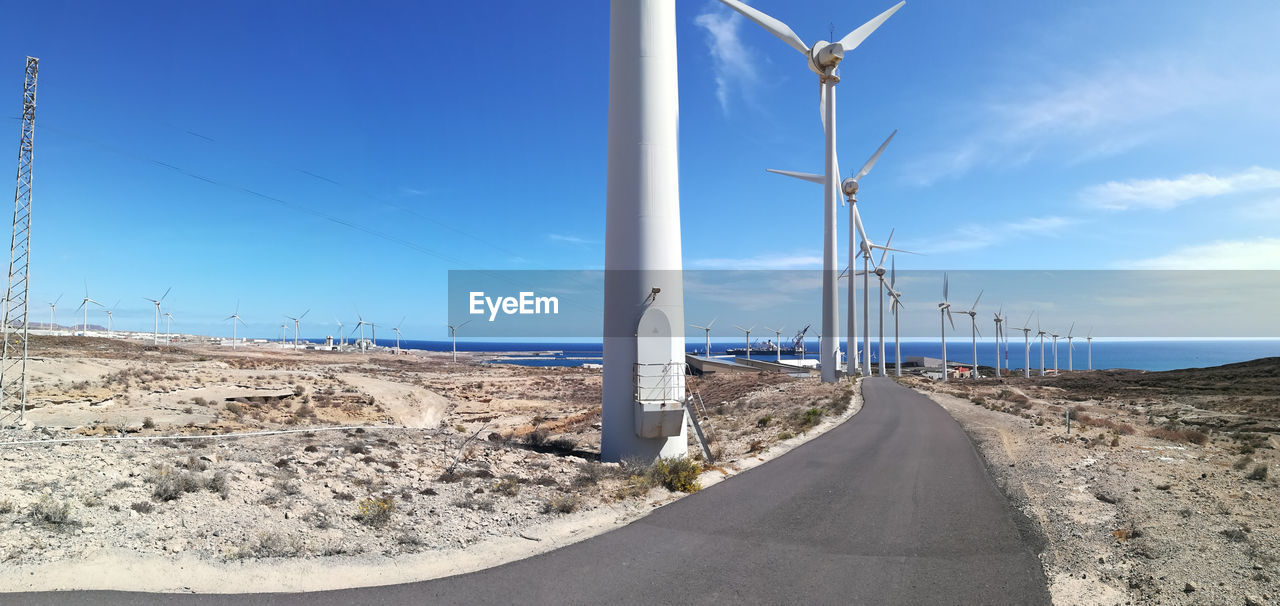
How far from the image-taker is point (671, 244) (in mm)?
15023

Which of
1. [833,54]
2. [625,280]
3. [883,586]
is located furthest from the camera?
[833,54]

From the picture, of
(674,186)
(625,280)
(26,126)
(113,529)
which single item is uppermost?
(26,126)

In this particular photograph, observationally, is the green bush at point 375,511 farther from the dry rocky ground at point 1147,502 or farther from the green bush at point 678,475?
the dry rocky ground at point 1147,502

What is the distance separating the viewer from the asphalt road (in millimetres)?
6656

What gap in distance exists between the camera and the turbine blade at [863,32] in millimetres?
47281

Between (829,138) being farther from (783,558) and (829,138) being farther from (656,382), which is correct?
(783,558)

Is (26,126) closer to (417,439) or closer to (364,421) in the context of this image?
(417,439)

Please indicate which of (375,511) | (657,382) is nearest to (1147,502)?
(657,382)

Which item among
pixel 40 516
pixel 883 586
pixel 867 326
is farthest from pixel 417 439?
pixel 867 326

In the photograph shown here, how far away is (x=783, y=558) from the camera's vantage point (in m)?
7.92

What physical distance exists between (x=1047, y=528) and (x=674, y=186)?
10490mm

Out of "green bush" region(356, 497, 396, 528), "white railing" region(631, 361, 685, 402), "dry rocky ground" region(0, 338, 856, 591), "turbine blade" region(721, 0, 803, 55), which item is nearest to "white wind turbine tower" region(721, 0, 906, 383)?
"turbine blade" region(721, 0, 803, 55)

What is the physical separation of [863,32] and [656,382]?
148 ft

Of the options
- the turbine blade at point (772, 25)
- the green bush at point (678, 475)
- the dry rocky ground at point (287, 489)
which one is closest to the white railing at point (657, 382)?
the dry rocky ground at point (287, 489)
